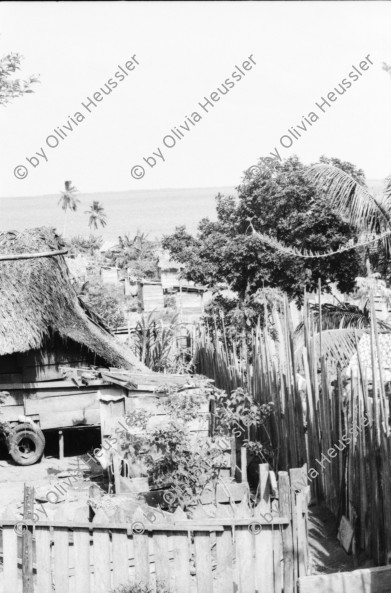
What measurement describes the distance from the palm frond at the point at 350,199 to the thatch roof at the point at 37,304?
584 cm

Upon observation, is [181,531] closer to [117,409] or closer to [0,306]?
[117,409]

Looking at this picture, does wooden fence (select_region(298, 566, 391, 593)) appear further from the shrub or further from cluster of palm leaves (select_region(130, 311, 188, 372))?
cluster of palm leaves (select_region(130, 311, 188, 372))

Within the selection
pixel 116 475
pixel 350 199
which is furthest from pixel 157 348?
pixel 116 475

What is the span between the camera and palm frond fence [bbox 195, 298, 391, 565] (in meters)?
5.40

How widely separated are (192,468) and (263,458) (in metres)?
1.52

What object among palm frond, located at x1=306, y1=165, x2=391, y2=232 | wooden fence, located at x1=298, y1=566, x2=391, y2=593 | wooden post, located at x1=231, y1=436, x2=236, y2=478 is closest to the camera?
wooden fence, located at x1=298, y1=566, x2=391, y2=593

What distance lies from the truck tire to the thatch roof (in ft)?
3.93

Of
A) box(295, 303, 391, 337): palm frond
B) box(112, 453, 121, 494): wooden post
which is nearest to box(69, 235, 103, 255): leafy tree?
box(295, 303, 391, 337): palm frond

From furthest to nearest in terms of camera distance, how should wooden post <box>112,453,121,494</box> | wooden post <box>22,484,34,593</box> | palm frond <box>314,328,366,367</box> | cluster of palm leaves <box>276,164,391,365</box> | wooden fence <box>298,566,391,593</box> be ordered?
1. cluster of palm leaves <box>276,164,391,365</box>
2. palm frond <box>314,328,366,367</box>
3. wooden post <box>112,453,121,494</box>
4. wooden post <box>22,484,34,593</box>
5. wooden fence <box>298,566,391,593</box>

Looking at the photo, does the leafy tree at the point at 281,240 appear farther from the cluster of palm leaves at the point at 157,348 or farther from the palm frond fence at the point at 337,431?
the palm frond fence at the point at 337,431

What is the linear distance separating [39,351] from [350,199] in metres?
7.11

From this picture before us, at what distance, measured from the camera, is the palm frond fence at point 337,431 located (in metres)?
5.40

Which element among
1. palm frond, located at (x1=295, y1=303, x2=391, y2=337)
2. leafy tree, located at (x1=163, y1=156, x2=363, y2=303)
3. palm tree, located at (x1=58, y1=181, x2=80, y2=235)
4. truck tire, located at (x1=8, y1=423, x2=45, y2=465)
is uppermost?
palm tree, located at (x1=58, y1=181, x2=80, y2=235)

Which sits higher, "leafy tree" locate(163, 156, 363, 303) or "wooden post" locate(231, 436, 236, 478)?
"leafy tree" locate(163, 156, 363, 303)
